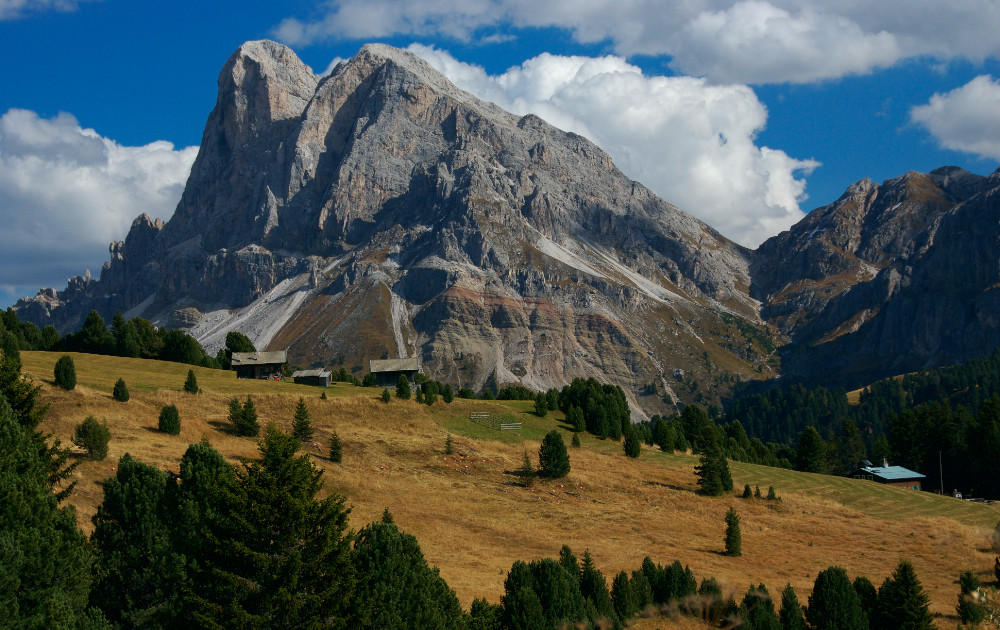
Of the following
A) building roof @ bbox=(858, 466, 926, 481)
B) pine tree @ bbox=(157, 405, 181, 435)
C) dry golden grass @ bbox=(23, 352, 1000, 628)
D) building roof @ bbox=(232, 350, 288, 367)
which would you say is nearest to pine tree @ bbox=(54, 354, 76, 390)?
dry golden grass @ bbox=(23, 352, 1000, 628)

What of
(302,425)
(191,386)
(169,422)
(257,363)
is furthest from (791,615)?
(257,363)

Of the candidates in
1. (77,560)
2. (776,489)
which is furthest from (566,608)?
(776,489)

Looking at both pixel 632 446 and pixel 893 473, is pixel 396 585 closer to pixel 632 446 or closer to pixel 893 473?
pixel 632 446

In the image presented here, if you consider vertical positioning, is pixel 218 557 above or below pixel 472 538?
above

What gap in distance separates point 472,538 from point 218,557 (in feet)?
117

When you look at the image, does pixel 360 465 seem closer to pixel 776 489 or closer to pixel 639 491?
pixel 639 491

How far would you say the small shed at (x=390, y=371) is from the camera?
11088 centimetres

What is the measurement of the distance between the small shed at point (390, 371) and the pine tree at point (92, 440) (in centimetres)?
6094

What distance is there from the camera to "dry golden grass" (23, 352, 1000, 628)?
53.0 metres

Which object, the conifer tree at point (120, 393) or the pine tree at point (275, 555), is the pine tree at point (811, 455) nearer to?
the conifer tree at point (120, 393)

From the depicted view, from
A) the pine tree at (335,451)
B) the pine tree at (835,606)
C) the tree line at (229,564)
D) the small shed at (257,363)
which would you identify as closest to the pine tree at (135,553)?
the tree line at (229,564)

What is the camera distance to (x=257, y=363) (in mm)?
103000

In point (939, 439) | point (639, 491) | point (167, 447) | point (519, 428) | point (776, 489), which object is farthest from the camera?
point (939, 439)

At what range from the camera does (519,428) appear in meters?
92.8
